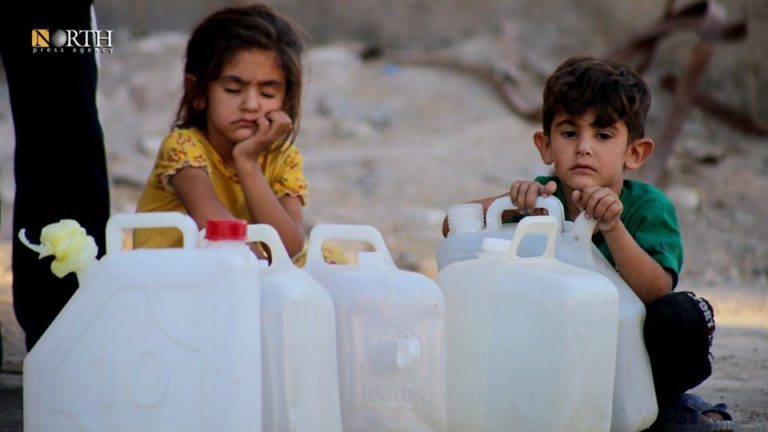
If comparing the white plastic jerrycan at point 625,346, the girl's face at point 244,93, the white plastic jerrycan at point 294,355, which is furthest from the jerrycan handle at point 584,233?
the girl's face at point 244,93

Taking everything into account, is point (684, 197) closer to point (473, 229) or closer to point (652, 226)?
point (652, 226)

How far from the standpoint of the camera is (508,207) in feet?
8.29

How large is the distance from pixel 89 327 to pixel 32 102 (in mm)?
1220

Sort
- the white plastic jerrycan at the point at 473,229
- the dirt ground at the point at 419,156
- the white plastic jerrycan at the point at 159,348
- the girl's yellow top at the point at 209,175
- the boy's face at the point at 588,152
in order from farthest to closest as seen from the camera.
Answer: the dirt ground at the point at 419,156 → the girl's yellow top at the point at 209,175 → the boy's face at the point at 588,152 → the white plastic jerrycan at the point at 473,229 → the white plastic jerrycan at the point at 159,348

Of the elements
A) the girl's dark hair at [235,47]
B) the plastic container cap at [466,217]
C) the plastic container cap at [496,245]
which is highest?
the girl's dark hair at [235,47]

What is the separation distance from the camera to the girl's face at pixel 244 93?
3.11 meters

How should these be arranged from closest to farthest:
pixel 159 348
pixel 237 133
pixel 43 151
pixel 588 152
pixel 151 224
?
1. pixel 159 348
2. pixel 151 224
3. pixel 588 152
4. pixel 43 151
5. pixel 237 133

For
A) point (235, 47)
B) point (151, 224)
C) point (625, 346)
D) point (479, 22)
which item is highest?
point (479, 22)

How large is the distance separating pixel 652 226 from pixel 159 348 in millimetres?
1219

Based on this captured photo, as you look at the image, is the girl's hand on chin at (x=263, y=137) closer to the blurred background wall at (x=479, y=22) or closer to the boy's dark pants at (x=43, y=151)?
the boy's dark pants at (x=43, y=151)

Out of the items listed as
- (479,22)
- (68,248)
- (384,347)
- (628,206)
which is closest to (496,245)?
(384,347)

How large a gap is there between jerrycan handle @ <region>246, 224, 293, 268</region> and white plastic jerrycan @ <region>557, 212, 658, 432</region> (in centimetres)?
61

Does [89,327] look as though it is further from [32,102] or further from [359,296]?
[32,102]

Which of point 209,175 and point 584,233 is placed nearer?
point 584,233
